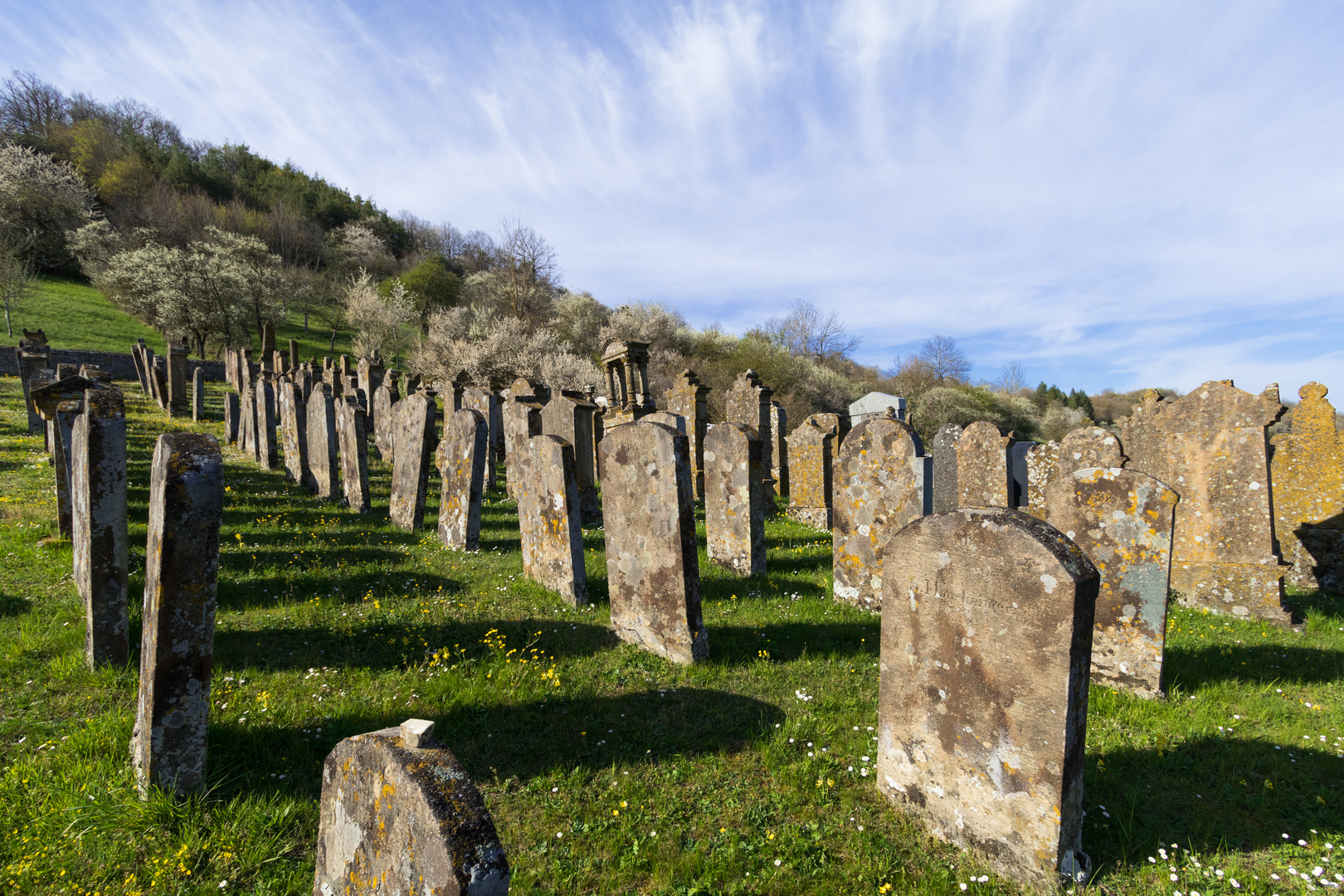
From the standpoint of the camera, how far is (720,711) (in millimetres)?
4090

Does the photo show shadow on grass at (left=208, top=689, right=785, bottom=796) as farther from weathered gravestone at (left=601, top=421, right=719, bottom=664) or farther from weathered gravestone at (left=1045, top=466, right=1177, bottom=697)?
weathered gravestone at (left=1045, top=466, right=1177, bottom=697)

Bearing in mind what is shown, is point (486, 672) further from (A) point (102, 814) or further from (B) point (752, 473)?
(B) point (752, 473)

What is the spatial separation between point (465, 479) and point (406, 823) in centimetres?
654

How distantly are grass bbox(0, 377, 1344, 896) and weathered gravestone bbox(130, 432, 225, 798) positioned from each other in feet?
0.69

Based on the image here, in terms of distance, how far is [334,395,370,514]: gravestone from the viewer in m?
9.23

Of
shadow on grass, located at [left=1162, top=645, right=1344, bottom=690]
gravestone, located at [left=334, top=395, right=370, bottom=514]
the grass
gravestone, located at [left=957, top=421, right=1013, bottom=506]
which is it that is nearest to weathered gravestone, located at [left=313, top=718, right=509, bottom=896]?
the grass

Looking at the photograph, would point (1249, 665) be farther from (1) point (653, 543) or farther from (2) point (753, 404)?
(2) point (753, 404)

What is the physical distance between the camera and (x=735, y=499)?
737cm

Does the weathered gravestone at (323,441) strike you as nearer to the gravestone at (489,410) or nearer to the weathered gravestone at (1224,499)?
the gravestone at (489,410)

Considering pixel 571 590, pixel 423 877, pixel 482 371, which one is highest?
pixel 482 371

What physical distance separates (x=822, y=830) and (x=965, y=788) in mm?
802

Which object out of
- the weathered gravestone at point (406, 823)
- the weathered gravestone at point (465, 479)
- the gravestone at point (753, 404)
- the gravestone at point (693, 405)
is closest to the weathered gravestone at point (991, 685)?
the weathered gravestone at point (406, 823)

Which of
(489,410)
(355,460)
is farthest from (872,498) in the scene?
(489,410)

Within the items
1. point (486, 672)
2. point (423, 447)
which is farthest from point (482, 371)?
point (486, 672)
